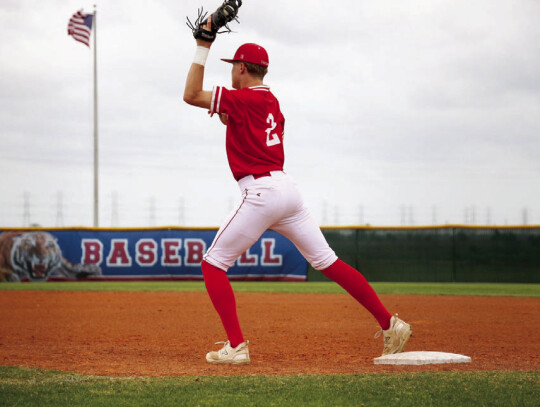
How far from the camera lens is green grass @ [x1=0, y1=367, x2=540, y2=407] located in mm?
3521

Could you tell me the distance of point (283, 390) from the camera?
3807 millimetres

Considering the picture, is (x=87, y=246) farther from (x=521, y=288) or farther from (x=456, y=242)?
(x=521, y=288)

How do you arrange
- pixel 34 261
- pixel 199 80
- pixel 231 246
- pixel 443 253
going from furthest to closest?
pixel 34 261
pixel 443 253
pixel 231 246
pixel 199 80

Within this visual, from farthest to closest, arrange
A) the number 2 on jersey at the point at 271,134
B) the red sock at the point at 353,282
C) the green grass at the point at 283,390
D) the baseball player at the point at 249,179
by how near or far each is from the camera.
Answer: the red sock at the point at 353,282
the number 2 on jersey at the point at 271,134
the baseball player at the point at 249,179
the green grass at the point at 283,390

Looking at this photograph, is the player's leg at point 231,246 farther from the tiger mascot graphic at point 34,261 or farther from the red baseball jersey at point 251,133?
the tiger mascot graphic at point 34,261

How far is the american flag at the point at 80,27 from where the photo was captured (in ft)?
85.5

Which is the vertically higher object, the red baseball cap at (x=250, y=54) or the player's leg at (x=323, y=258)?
the red baseball cap at (x=250, y=54)

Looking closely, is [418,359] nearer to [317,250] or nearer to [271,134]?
[317,250]

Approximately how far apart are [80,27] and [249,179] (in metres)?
23.6

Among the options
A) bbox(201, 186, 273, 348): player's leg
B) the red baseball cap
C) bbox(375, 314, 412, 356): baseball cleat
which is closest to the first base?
bbox(375, 314, 412, 356): baseball cleat

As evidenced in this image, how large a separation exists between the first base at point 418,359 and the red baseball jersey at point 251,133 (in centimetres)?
162

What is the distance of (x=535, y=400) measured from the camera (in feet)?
11.6

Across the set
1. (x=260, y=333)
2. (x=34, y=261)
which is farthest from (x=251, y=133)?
(x=34, y=261)

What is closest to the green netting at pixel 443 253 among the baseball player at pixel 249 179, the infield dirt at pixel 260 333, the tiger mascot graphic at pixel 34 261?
the infield dirt at pixel 260 333
